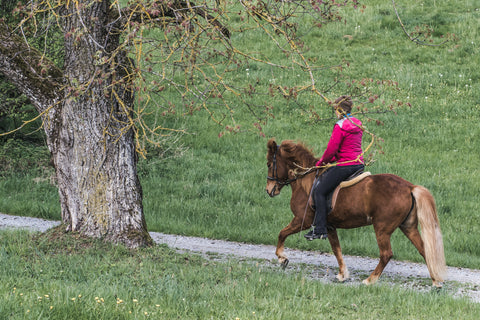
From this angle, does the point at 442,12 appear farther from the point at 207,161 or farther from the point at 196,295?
the point at 196,295

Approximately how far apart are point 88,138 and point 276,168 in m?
3.03

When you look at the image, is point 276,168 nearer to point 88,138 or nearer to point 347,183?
point 347,183

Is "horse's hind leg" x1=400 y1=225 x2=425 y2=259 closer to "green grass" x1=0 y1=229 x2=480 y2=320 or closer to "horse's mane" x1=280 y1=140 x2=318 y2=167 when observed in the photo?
"green grass" x1=0 y1=229 x2=480 y2=320

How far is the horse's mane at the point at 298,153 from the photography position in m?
9.05

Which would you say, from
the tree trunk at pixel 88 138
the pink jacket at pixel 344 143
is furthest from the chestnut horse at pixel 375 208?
the tree trunk at pixel 88 138

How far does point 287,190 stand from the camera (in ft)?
46.3

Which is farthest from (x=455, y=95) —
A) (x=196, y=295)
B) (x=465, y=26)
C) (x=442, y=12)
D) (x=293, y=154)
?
(x=196, y=295)

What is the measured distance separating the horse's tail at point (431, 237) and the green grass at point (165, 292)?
2.78 feet

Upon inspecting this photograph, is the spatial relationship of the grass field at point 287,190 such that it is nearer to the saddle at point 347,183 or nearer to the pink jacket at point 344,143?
the pink jacket at point 344,143

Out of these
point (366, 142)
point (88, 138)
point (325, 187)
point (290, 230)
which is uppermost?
point (366, 142)

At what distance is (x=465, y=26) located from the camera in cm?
2359

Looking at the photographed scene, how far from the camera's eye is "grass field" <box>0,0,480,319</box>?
633cm

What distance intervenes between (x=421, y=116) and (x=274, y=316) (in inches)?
572

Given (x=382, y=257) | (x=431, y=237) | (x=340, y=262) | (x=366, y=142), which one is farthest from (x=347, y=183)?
(x=366, y=142)
